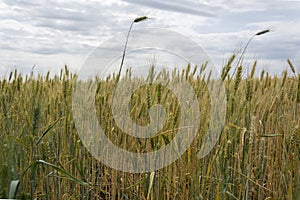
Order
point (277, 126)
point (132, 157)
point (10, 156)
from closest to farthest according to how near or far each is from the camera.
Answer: point (10, 156), point (132, 157), point (277, 126)

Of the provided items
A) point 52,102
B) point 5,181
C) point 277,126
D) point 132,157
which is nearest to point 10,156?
point 5,181

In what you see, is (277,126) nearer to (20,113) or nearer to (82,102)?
(82,102)

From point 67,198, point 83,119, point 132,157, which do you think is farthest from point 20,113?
point 132,157

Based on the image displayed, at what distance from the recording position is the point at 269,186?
2086 mm

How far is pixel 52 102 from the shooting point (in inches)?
92.2

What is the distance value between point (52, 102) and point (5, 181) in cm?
107

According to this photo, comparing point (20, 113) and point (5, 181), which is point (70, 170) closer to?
point (20, 113)

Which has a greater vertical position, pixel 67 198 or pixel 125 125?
pixel 125 125

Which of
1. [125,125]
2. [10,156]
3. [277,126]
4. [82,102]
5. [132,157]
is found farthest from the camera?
[277,126]

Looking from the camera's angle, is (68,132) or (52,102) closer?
(68,132)

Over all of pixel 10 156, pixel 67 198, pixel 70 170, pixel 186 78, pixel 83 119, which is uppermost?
pixel 186 78

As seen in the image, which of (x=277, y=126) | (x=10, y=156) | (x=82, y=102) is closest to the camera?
(x=10, y=156)

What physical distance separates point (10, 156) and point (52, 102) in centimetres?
106

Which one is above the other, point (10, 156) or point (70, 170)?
point (10, 156)
